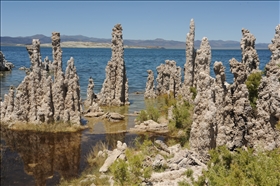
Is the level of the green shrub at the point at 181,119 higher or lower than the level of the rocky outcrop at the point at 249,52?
lower

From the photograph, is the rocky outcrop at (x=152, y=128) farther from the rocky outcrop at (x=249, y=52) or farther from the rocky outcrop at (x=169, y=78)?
the rocky outcrop at (x=169, y=78)

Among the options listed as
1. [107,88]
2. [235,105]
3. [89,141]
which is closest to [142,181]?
[235,105]

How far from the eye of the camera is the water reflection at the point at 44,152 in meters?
14.9

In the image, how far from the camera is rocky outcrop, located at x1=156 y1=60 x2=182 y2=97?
33.9 metres

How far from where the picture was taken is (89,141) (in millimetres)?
19750

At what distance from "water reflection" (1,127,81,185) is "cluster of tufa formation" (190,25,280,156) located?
6560mm

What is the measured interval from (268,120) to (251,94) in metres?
3.64

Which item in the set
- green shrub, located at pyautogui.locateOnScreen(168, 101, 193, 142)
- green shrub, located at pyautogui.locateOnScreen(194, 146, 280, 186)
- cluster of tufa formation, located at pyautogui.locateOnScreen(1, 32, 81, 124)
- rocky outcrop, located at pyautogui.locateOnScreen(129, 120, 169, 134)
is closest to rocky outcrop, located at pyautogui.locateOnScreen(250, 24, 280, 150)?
green shrub, located at pyautogui.locateOnScreen(194, 146, 280, 186)

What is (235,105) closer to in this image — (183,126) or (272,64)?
(272,64)

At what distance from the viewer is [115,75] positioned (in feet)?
102

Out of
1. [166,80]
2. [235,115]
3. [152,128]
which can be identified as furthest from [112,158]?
[166,80]

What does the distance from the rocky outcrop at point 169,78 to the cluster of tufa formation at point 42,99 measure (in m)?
13.5

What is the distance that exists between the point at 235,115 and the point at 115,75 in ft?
66.3

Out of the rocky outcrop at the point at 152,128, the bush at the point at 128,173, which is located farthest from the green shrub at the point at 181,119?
the bush at the point at 128,173
